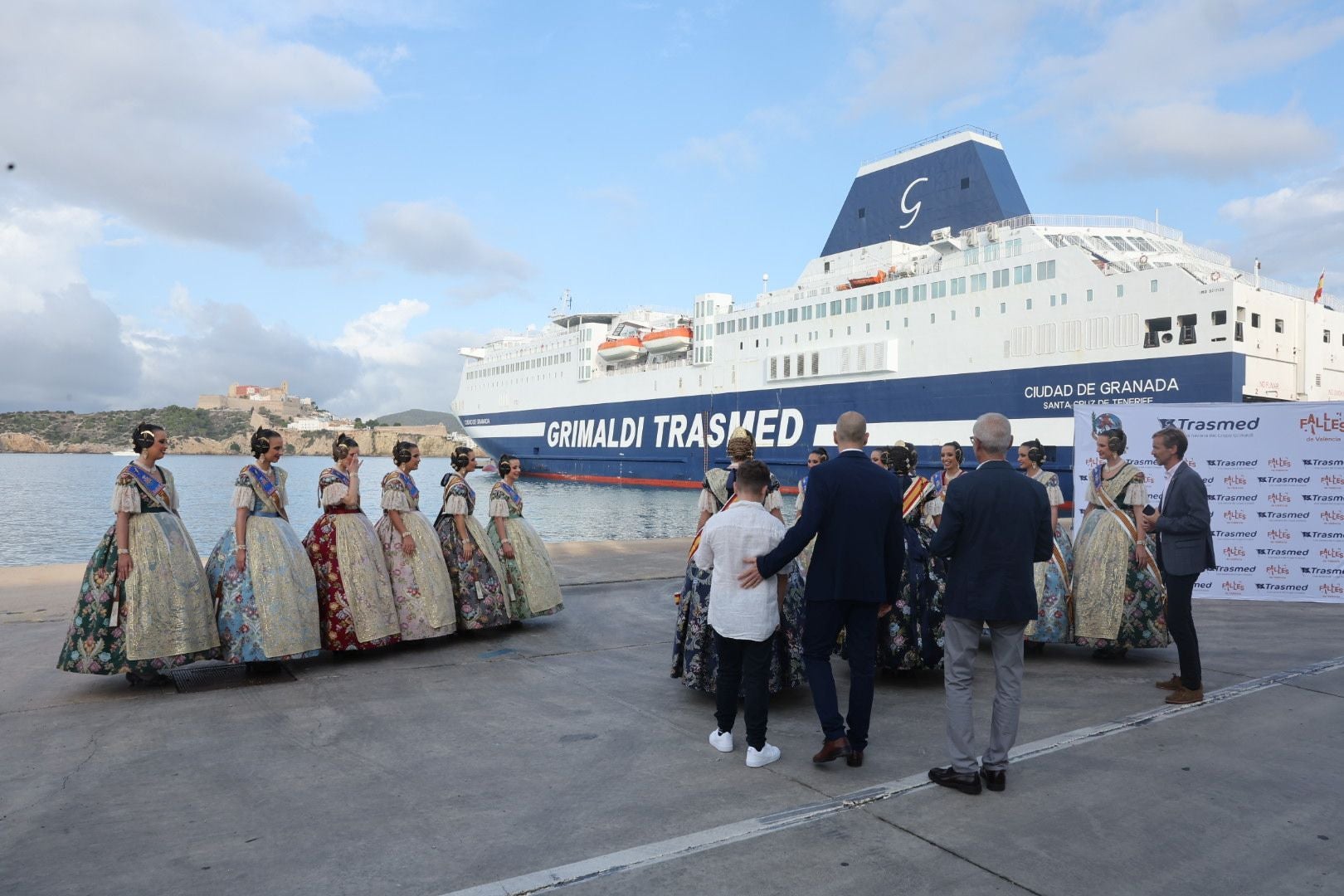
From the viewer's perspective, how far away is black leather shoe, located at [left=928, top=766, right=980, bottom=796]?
305 cm

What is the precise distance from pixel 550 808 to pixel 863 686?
136 cm

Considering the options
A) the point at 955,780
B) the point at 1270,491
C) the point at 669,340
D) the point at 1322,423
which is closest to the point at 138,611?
the point at 955,780

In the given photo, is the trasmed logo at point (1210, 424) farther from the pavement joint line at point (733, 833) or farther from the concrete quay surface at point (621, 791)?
the pavement joint line at point (733, 833)

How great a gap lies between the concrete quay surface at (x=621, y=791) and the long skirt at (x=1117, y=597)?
0.32 meters

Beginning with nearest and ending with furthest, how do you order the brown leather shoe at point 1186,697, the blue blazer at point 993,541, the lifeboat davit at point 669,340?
the blue blazer at point 993,541 → the brown leather shoe at point 1186,697 → the lifeboat davit at point 669,340

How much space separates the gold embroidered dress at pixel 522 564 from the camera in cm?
624

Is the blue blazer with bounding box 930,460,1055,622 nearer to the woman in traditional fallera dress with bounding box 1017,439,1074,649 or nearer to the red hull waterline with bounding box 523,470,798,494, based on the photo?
the woman in traditional fallera dress with bounding box 1017,439,1074,649

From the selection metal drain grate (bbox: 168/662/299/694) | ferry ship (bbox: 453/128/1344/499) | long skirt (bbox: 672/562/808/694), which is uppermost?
ferry ship (bbox: 453/128/1344/499)

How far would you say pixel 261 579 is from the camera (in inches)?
188

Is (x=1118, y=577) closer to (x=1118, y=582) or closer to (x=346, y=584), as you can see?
(x=1118, y=582)

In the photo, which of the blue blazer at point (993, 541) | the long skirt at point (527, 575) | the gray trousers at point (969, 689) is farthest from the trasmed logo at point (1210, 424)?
the long skirt at point (527, 575)

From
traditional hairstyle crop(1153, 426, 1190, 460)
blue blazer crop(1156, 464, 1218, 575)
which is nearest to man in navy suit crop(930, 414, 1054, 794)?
blue blazer crop(1156, 464, 1218, 575)

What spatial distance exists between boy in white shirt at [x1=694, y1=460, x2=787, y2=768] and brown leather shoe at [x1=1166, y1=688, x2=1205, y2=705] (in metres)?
2.35

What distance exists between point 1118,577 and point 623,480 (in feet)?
119
